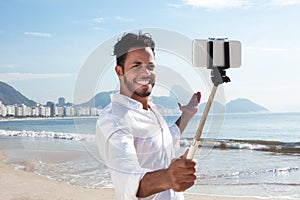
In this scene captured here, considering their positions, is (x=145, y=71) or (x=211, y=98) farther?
(x=145, y=71)

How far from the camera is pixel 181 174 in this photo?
1062 millimetres

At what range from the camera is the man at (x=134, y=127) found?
124 cm

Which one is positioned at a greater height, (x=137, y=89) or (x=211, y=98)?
(x=137, y=89)

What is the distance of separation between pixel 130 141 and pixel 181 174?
0.23 metres

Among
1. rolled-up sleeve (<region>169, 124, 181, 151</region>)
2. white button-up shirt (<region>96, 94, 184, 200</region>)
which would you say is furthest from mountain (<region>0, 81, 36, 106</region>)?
white button-up shirt (<region>96, 94, 184, 200</region>)

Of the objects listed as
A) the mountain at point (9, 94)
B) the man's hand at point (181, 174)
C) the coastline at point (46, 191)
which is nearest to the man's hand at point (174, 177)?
the man's hand at point (181, 174)

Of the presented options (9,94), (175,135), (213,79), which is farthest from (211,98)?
(9,94)

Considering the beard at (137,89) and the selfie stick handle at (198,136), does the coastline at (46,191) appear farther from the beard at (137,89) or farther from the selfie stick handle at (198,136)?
the selfie stick handle at (198,136)

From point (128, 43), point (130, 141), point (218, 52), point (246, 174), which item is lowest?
point (130, 141)

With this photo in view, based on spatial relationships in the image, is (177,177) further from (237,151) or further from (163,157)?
(237,151)

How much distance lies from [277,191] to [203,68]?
808 cm

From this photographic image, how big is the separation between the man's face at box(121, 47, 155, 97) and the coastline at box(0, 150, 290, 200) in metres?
6.77

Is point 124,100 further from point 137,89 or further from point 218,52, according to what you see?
point 218,52

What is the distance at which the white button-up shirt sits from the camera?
1246 mm
